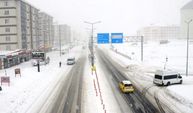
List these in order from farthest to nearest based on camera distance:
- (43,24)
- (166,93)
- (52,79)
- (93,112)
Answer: (43,24)
(52,79)
(166,93)
(93,112)

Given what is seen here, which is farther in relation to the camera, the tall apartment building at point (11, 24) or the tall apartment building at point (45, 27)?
the tall apartment building at point (45, 27)

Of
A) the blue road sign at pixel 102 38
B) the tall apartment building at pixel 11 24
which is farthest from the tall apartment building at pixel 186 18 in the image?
the tall apartment building at pixel 11 24

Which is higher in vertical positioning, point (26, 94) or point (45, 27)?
point (45, 27)

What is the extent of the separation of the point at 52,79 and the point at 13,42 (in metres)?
35.3

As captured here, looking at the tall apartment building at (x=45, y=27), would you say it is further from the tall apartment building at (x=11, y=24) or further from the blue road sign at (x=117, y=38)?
the blue road sign at (x=117, y=38)

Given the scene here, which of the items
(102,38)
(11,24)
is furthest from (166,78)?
(11,24)

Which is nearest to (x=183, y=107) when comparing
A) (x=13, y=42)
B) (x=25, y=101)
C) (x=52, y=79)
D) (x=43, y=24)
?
(x=25, y=101)

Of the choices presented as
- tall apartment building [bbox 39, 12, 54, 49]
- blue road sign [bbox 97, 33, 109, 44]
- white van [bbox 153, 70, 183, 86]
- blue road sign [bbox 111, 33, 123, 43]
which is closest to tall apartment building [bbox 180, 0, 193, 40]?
tall apartment building [bbox 39, 12, 54, 49]

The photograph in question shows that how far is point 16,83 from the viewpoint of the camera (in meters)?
36.0

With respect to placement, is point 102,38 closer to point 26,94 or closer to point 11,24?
point 11,24

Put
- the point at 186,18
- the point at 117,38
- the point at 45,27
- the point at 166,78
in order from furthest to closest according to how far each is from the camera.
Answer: the point at 186,18 < the point at 45,27 < the point at 117,38 < the point at 166,78

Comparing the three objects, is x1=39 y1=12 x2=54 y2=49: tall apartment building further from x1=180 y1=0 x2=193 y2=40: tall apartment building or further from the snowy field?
x1=180 y1=0 x2=193 y2=40: tall apartment building

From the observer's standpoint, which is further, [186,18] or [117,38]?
[186,18]

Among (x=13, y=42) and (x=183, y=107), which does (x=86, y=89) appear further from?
(x=13, y=42)
